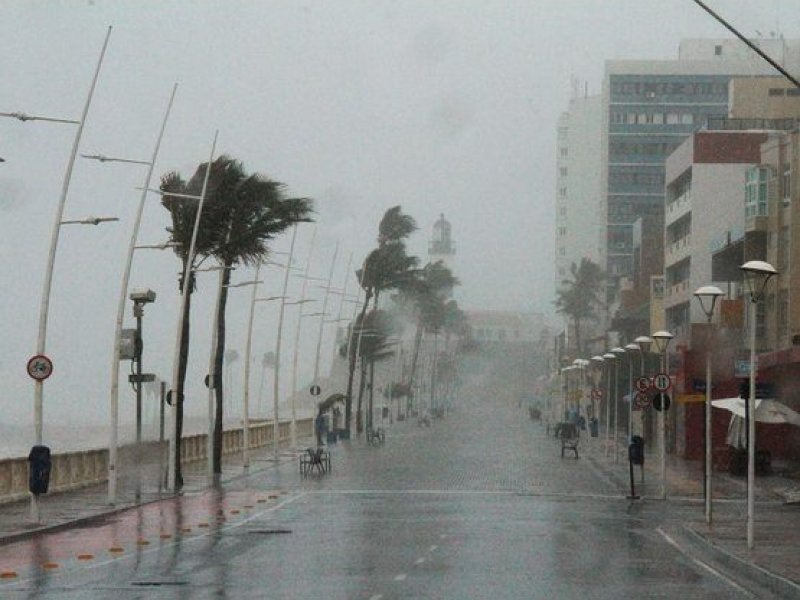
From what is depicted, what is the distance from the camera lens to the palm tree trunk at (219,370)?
5924 centimetres

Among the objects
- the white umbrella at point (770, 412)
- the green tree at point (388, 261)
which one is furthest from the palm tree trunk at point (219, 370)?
the green tree at point (388, 261)

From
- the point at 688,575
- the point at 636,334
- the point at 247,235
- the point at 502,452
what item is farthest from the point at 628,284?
the point at 688,575

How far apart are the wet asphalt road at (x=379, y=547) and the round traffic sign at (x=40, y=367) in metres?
3.12

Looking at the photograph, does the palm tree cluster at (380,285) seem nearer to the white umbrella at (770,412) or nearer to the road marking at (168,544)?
the white umbrella at (770,412)

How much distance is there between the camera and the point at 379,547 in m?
28.6

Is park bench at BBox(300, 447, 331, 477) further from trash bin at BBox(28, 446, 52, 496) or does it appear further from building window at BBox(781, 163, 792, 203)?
trash bin at BBox(28, 446, 52, 496)

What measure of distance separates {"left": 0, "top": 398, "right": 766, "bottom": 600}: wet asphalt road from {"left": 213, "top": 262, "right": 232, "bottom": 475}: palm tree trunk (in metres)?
5.04

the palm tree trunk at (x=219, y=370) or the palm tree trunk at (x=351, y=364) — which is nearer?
the palm tree trunk at (x=219, y=370)

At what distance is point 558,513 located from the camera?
3903 centimetres

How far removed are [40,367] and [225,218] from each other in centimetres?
2810

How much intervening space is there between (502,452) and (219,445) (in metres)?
22.6

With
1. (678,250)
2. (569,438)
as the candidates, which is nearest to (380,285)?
(678,250)

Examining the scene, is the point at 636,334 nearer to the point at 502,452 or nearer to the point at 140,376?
the point at 502,452

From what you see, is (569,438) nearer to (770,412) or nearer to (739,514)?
(770,412)
